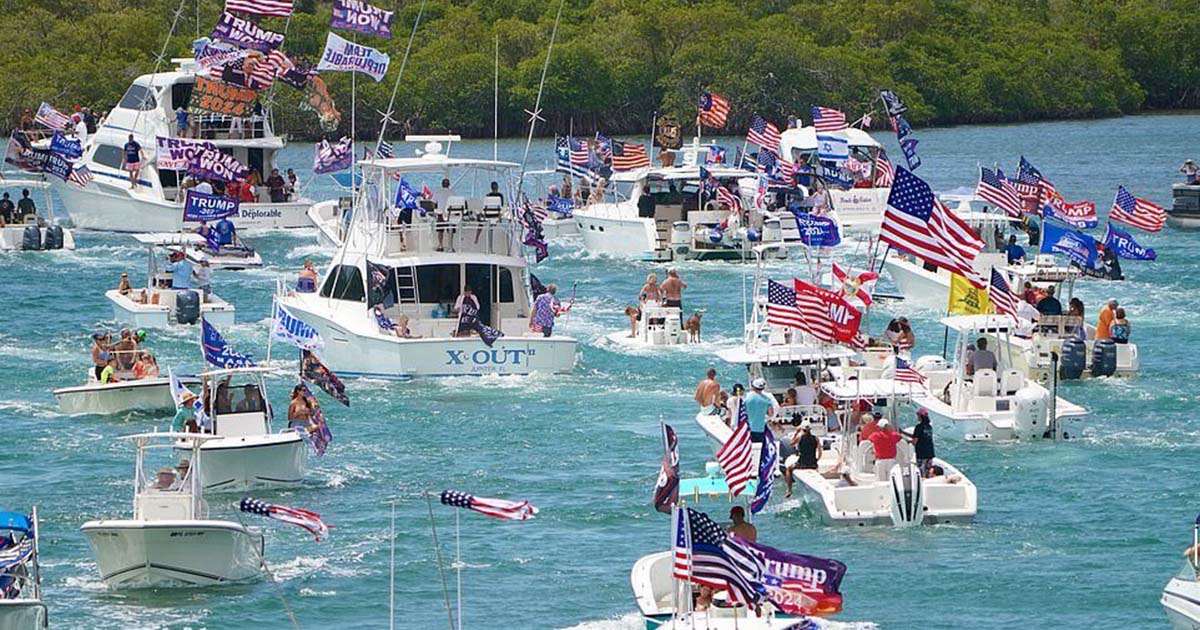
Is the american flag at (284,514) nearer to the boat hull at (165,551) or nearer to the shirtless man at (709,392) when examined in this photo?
the boat hull at (165,551)

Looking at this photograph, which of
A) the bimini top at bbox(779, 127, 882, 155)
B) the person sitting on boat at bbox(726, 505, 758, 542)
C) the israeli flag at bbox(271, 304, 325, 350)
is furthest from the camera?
the bimini top at bbox(779, 127, 882, 155)

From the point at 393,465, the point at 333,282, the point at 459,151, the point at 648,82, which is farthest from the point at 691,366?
the point at 648,82

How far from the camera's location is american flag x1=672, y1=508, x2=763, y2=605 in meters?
21.2

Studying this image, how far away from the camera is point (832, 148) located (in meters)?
66.9

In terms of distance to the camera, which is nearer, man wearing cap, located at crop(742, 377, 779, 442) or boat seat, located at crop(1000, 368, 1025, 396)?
man wearing cap, located at crop(742, 377, 779, 442)

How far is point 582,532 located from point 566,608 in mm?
3819

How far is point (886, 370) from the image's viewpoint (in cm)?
3528

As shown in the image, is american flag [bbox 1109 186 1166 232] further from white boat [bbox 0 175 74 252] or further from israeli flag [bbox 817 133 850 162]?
white boat [bbox 0 175 74 252]

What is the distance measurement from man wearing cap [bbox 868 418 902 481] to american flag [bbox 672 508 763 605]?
9363mm

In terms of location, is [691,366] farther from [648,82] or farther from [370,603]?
[648,82]

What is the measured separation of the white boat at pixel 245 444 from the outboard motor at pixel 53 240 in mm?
32708

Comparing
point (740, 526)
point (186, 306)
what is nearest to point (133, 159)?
point (186, 306)

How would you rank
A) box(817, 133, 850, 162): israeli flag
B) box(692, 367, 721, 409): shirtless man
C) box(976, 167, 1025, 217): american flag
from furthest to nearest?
box(817, 133, 850, 162): israeli flag, box(976, 167, 1025, 217): american flag, box(692, 367, 721, 409): shirtless man

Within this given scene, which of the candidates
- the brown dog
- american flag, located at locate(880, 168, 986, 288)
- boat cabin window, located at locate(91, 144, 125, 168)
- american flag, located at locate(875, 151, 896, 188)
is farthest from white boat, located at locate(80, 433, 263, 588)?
boat cabin window, located at locate(91, 144, 125, 168)
